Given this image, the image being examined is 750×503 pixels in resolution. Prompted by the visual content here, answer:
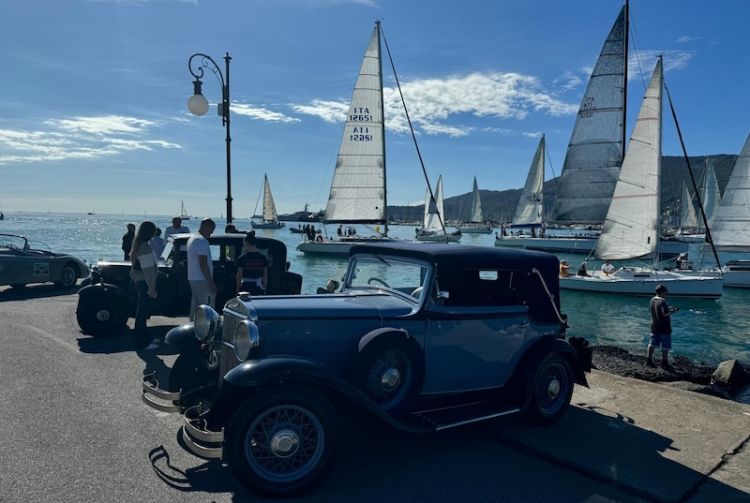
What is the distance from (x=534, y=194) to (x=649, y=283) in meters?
37.6

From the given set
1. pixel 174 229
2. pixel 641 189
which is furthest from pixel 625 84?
pixel 174 229

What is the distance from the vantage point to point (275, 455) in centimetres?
350

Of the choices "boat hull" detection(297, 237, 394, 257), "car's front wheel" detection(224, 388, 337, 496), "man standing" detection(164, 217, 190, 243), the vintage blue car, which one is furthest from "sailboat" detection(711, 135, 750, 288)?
"car's front wheel" detection(224, 388, 337, 496)

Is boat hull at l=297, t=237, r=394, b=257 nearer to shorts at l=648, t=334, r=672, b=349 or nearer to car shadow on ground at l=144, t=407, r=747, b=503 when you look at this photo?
shorts at l=648, t=334, r=672, b=349

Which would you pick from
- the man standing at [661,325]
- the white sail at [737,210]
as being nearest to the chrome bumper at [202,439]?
the man standing at [661,325]

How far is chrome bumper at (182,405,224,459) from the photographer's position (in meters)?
A: 3.46

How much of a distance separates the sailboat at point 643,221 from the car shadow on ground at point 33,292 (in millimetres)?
20384

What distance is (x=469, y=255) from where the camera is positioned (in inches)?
184

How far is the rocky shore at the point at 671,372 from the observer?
8.38 meters

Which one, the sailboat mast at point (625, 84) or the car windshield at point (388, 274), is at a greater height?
the sailboat mast at point (625, 84)

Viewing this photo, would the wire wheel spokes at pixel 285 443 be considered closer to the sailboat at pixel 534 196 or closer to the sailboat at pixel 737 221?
the sailboat at pixel 737 221

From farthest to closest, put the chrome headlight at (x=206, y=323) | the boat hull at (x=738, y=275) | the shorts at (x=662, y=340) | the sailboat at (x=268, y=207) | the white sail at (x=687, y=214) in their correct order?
1. the sailboat at (x=268, y=207)
2. the white sail at (x=687, y=214)
3. the boat hull at (x=738, y=275)
4. the shorts at (x=662, y=340)
5. the chrome headlight at (x=206, y=323)

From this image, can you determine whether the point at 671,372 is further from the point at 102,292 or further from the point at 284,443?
the point at 102,292

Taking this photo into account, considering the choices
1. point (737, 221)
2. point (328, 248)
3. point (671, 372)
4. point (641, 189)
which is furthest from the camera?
point (328, 248)
